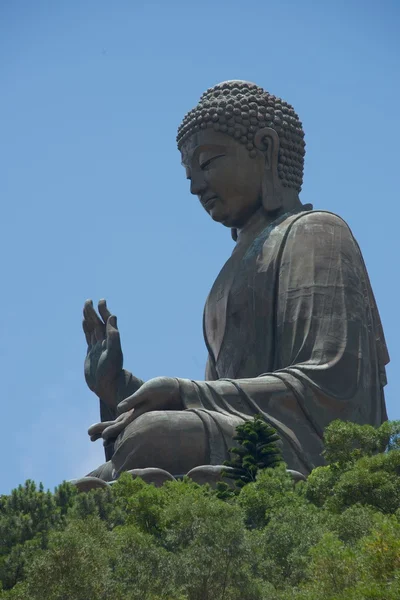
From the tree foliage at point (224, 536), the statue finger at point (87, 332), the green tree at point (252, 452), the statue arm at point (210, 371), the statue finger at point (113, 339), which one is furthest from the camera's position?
the statue arm at point (210, 371)

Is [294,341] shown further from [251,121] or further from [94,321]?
[251,121]

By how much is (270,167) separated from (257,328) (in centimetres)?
223

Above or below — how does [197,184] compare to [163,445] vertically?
above

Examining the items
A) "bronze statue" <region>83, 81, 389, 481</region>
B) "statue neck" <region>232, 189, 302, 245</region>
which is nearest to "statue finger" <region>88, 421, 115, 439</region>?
"bronze statue" <region>83, 81, 389, 481</region>

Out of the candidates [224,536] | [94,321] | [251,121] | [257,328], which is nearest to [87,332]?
[94,321]

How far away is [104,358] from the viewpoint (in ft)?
73.5

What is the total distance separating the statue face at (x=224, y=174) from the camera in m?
23.9

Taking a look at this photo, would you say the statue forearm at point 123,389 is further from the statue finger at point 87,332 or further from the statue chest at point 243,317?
the statue chest at point 243,317

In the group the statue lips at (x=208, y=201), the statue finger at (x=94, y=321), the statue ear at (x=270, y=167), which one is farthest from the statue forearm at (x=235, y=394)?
the statue lips at (x=208, y=201)

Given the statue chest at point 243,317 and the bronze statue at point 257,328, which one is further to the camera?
the statue chest at point 243,317

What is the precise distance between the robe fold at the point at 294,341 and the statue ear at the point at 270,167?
0.97 feet

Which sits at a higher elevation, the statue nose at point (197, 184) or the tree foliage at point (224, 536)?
the statue nose at point (197, 184)

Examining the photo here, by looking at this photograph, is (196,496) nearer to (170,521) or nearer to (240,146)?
(170,521)

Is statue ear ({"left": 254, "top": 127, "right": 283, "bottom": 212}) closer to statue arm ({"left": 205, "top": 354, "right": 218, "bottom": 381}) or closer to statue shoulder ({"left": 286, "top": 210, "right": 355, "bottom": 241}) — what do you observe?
statue shoulder ({"left": 286, "top": 210, "right": 355, "bottom": 241})
